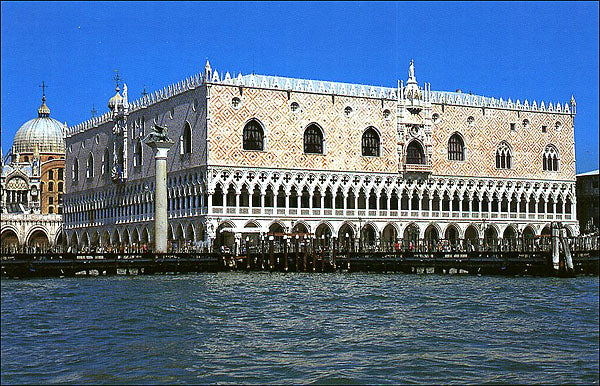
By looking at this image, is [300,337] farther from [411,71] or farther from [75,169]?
[75,169]

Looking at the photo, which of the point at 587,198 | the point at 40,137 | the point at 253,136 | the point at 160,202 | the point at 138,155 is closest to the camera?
the point at 160,202

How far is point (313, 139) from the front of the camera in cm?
5012

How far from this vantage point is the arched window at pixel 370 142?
169 feet

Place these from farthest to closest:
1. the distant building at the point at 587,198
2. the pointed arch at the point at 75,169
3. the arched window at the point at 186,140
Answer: the pointed arch at the point at 75,169, the distant building at the point at 587,198, the arched window at the point at 186,140

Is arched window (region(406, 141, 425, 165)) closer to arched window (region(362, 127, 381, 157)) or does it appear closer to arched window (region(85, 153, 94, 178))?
arched window (region(362, 127, 381, 157))

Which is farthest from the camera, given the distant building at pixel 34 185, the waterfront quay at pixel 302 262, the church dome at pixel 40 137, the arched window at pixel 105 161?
the church dome at pixel 40 137

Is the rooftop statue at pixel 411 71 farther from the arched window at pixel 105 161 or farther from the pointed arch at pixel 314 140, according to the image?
the arched window at pixel 105 161

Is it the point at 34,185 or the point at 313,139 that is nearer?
the point at 313,139

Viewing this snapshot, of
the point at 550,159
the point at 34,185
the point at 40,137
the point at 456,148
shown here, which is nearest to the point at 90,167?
the point at 34,185

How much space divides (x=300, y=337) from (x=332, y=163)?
3496 centimetres

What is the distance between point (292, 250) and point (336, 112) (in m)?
9.77

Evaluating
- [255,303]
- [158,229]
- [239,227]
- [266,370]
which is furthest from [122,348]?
[239,227]

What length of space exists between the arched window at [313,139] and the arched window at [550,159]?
14756mm

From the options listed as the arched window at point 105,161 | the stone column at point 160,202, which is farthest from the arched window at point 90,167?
the stone column at point 160,202
